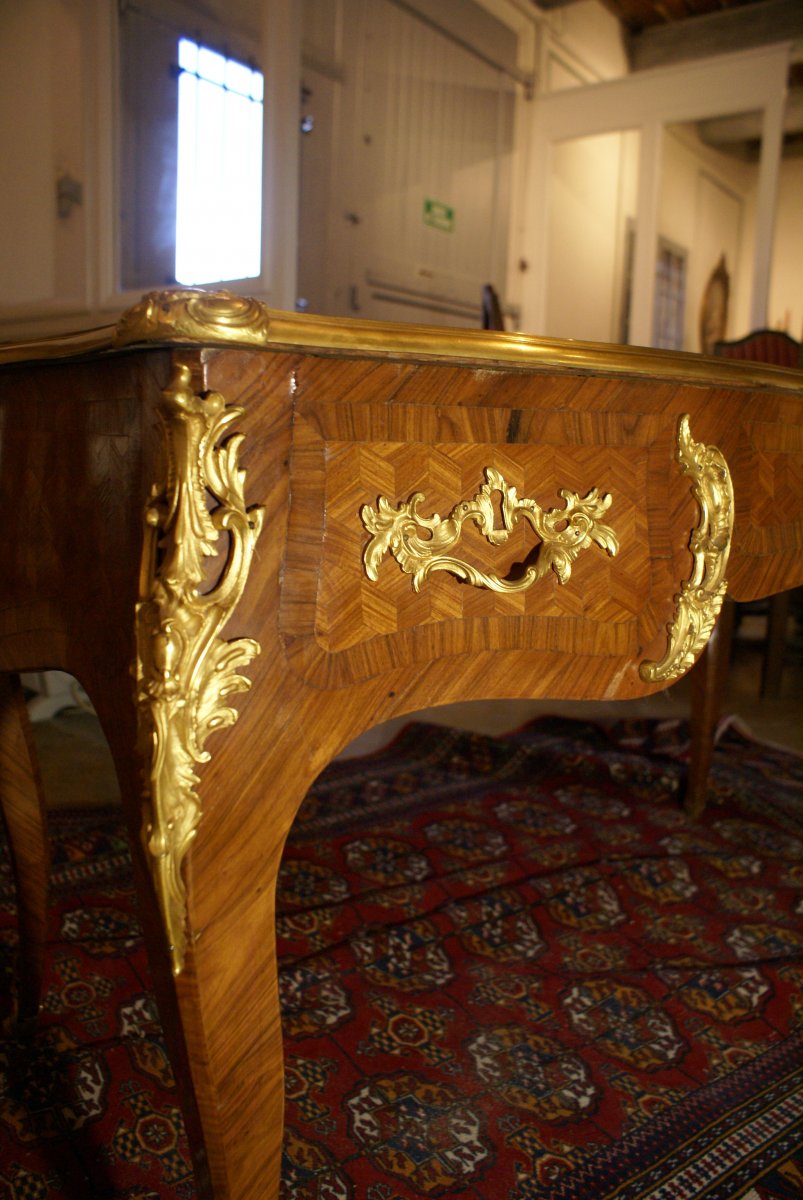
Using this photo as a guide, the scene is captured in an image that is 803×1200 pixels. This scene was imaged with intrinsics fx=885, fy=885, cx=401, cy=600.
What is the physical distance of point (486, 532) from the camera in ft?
1.89

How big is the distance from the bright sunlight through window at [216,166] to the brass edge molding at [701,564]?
5.76ft

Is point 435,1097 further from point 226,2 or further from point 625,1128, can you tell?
point 226,2

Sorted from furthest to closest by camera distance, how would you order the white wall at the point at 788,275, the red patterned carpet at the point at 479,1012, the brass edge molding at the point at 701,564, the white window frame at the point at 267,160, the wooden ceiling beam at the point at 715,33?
the white wall at the point at 788,275
the wooden ceiling beam at the point at 715,33
the white window frame at the point at 267,160
the red patterned carpet at the point at 479,1012
the brass edge molding at the point at 701,564

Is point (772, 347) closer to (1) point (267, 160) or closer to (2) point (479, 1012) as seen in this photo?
(1) point (267, 160)

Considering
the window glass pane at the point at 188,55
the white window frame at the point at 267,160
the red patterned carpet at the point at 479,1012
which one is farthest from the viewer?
the window glass pane at the point at 188,55

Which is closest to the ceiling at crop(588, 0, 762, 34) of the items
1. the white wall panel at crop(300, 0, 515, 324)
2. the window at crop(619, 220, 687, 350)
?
the window at crop(619, 220, 687, 350)

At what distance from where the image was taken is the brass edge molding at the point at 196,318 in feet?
1.38

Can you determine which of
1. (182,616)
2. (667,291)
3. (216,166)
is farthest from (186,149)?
(667,291)

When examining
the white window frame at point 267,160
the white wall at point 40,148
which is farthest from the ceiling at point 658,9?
the white wall at point 40,148

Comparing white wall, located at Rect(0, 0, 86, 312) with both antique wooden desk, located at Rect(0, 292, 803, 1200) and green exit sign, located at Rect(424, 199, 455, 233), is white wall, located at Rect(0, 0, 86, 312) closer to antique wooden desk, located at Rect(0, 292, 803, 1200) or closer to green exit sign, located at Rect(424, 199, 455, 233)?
antique wooden desk, located at Rect(0, 292, 803, 1200)

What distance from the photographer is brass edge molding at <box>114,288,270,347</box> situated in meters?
0.42

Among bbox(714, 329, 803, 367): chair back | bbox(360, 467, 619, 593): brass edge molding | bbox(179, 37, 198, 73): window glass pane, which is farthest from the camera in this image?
bbox(714, 329, 803, 367): chair back

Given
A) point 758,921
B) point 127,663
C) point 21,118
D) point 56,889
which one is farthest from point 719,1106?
point 21,118

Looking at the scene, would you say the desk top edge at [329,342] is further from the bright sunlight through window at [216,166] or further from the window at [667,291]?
the window at [667,291]
